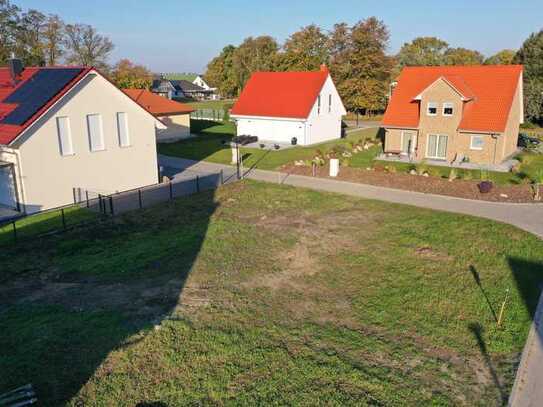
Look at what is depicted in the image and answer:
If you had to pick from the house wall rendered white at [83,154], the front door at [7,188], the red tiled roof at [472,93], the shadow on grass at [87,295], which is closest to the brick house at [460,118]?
the red tiled roof at [472,93]

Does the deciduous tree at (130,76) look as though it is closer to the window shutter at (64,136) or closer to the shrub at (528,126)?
the window shutter at (64,136)

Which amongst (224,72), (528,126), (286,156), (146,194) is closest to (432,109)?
(286,156)

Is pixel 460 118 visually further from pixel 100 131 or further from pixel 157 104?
pixel 157 104

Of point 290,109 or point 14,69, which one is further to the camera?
point 290,109

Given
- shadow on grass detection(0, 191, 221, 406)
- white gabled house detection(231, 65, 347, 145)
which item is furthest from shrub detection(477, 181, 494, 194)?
white gabled house detection(231, 65, 347, 145)

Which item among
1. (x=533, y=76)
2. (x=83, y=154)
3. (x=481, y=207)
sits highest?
(x=533, y=76)

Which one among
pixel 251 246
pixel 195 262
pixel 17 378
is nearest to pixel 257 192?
pixel 251 246

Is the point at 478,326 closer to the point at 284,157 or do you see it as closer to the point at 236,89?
the point at 284,157

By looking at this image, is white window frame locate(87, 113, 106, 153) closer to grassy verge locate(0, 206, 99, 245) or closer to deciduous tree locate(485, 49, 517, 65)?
grassy verge locate(0, 206, 99, 245)
